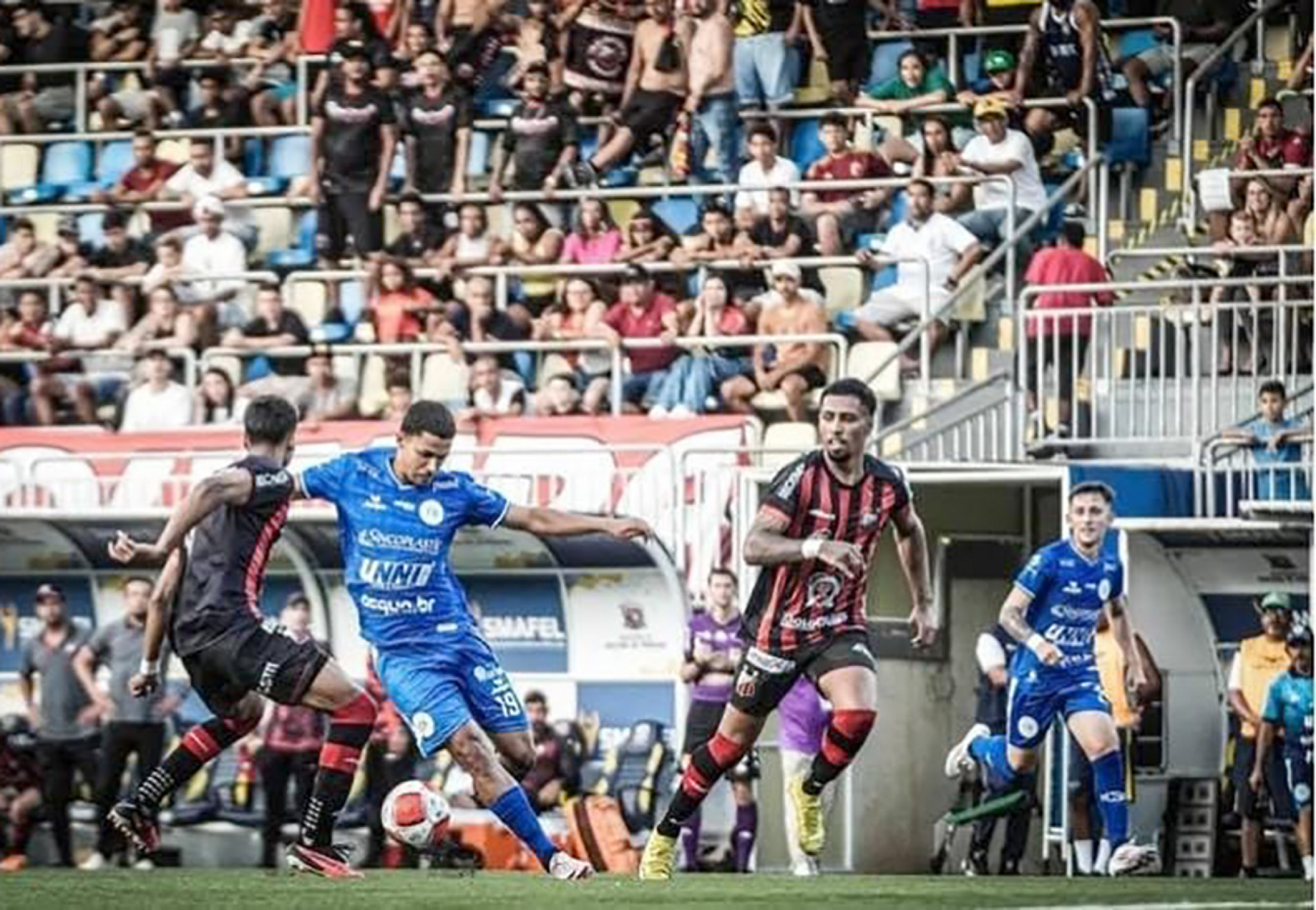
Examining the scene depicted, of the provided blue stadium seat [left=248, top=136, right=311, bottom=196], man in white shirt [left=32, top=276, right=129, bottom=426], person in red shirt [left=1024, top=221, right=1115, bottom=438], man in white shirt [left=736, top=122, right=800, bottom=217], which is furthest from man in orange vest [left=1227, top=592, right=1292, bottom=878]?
blue stadium seat [left=248, top=136, right=311, bottom=196]

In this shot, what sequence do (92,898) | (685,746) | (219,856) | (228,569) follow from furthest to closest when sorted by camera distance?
1. (219,856)
2. (685,746)
3. (228,569)
4. (92,898)

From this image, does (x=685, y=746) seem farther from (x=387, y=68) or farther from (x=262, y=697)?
(x=387, y=68)

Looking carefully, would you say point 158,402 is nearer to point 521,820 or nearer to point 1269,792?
point 1269,792

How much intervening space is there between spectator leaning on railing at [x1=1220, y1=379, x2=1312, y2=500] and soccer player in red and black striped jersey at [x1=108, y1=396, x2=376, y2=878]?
6560 mm

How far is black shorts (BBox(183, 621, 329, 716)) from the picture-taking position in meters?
16.1

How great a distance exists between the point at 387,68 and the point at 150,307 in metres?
2.56

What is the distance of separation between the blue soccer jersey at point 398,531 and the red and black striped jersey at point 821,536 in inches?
51.2

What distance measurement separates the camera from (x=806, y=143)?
26.2 m

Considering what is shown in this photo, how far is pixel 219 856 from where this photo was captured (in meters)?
24.3

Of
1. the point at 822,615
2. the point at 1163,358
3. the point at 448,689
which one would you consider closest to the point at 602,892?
the point at 448,689

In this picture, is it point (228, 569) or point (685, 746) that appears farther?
point (685, 746)

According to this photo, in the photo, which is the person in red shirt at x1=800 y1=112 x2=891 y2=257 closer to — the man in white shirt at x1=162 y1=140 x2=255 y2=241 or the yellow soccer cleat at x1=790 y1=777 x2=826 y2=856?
the man in white shirt at x1=162 y1=140 x2=255 y2=241

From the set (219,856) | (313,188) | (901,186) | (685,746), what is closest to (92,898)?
(685,746)

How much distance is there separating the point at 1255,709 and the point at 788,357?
13.4 ft
